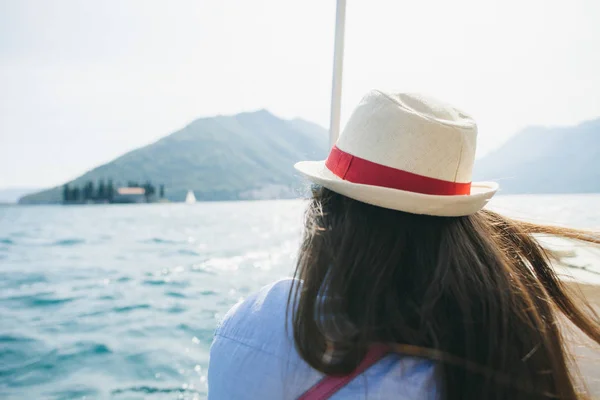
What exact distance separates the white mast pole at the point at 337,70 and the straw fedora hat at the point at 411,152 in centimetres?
82

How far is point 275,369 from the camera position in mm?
490

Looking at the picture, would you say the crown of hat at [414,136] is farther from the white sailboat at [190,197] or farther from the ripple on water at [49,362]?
the white sailboat at [190,197]

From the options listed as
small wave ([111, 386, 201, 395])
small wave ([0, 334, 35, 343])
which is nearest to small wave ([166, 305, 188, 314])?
small wave ([0, 334, 35, 343])

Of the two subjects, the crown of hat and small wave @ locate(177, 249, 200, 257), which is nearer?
the crown of hat

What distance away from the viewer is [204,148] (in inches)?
1278

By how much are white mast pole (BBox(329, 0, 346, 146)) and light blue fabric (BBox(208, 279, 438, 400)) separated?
99cm

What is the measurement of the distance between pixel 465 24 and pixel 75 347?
140 inches

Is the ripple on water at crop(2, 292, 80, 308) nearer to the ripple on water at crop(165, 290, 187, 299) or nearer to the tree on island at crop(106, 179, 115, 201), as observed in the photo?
the ripple on water at crop(165, 290, 187, 299)

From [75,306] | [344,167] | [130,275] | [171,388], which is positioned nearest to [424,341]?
[344,167]

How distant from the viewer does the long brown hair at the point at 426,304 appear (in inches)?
19.3

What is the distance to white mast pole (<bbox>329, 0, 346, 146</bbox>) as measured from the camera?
4.45 feet

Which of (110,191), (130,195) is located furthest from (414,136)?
(130,195)

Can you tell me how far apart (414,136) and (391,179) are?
0.21ft

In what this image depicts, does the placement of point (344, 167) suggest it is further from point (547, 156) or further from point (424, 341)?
point (547, 156)
